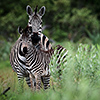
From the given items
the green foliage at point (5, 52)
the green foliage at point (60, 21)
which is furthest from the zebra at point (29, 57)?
the green foliage at point (60, 21)

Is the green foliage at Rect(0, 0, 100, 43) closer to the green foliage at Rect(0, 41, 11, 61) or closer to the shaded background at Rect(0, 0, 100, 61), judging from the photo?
the shaded background at Rect(0, 0, 100, 61)

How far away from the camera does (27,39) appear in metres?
4.96

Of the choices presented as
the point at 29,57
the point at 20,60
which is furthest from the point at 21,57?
the point at 29,57

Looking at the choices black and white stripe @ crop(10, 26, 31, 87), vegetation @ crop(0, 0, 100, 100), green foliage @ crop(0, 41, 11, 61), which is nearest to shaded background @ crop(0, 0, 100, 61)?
vegetation @ crop(0, 0, 100, 100)

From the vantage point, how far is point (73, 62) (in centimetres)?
376

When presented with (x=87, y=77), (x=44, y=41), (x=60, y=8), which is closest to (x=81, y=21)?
(x=60, y=8)

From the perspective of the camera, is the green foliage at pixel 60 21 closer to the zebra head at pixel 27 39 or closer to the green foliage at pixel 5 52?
the green foliage at pixel 5 52

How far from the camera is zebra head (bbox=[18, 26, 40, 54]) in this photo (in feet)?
16.1

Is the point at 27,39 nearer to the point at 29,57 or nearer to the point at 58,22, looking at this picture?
the point at 29,57

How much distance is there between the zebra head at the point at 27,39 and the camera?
492 cm

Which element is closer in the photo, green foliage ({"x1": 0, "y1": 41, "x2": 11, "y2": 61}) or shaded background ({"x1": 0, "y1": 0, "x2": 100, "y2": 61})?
green foliage ({"x1": 0, "y1": 41, "x2": 11, "y2": 61})

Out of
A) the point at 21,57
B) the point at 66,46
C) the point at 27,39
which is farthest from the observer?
the point at 21,57

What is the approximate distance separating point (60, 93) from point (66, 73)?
37 cm

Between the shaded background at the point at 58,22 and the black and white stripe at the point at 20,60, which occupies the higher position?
the shaded background at the point at 58,22
